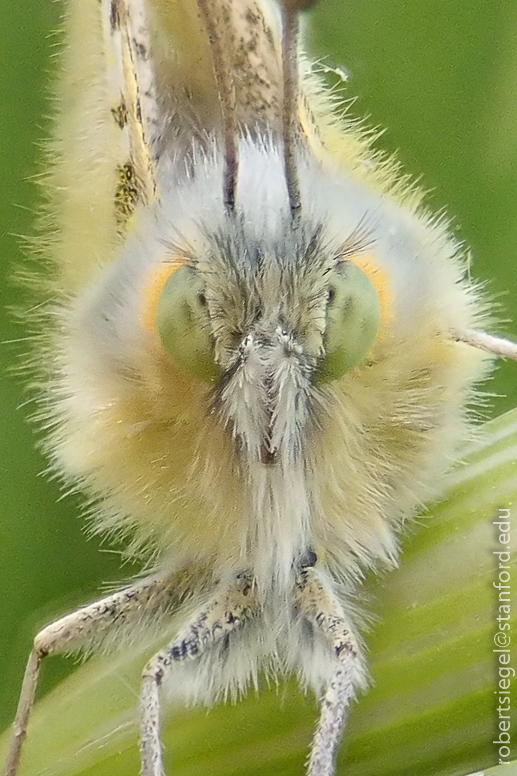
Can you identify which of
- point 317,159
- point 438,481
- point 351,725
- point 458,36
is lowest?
point 351,725

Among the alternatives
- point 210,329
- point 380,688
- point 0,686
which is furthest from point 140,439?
point 0,686

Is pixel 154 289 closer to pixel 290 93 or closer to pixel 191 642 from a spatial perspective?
pixel 290 93

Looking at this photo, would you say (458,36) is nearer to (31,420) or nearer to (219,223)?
(219,223)

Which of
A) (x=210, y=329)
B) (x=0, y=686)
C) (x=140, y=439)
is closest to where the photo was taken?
(x=210, y=329)

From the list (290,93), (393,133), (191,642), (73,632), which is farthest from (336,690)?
(393,133)

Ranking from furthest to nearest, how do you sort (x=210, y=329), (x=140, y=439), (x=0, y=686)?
(x=0, y=686) < (x=140, y=439) < (x=210, y=329)

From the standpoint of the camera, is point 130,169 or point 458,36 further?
point 458,36
